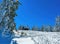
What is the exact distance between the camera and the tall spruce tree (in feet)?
46.3

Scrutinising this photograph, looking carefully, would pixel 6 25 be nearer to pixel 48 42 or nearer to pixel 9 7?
pixel 9 7

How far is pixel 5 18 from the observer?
558 inches

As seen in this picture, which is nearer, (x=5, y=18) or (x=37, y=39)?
(x=37, y=39)

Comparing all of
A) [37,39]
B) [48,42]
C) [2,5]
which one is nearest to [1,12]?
[2,5]

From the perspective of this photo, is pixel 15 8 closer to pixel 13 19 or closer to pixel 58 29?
pixel 13 19

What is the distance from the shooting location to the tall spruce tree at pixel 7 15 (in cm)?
1412

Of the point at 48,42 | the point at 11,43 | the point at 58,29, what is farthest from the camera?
the point at 58,29

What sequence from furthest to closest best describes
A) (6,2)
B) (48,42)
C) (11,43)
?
1. (6,2)
2. (11,43)
3. (48,42)

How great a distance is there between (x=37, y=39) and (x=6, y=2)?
13.8ft

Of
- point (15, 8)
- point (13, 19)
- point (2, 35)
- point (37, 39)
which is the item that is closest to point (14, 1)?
point (15, 8)

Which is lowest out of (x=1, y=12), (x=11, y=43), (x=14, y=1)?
(x=11, y=43)

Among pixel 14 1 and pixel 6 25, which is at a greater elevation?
pixel 14 1

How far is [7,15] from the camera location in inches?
559

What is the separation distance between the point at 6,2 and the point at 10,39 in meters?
3.13
